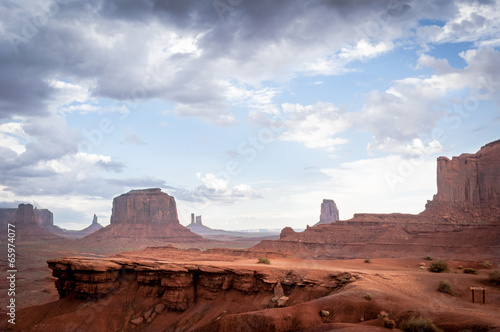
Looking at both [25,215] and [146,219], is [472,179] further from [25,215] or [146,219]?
[25,215]

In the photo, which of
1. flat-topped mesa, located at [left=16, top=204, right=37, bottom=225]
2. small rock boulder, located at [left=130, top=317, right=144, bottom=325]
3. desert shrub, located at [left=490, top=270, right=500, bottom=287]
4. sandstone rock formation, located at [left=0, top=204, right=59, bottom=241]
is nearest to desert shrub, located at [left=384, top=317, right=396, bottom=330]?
desert shrub, located at [left=490, top=270, right=500, bottom=287]

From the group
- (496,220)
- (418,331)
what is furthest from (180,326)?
(496,220)

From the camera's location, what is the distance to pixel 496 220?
74.5 meters

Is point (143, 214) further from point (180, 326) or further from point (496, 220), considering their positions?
point (180, 326)

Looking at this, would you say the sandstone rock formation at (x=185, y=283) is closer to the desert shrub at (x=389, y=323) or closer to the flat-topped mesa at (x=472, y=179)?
the desert shrub at (x=389, y=323)

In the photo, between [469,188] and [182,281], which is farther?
[469,188]

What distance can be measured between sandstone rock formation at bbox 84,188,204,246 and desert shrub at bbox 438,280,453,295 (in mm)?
137245

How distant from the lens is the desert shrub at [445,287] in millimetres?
22734

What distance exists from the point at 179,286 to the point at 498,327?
19621 mm

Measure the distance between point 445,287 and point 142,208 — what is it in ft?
506

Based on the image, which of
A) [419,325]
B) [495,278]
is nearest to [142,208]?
[495,278]

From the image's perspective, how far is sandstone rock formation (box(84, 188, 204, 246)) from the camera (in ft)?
513

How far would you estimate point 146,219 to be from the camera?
165375 mm

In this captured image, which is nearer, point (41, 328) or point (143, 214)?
point (41, 328)
